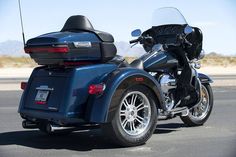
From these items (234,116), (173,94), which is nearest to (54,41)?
(173,94)

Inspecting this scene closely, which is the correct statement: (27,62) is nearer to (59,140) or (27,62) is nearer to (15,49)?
(15,49)

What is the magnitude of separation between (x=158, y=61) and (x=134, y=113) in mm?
1191

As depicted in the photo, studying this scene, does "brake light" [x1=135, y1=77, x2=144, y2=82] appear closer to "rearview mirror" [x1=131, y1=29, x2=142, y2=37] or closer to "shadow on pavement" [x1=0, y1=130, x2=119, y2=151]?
"shadow on pavement" [x1=0, y1=130, x2=119, y2=151]

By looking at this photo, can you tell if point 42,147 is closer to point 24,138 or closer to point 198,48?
point 24,138

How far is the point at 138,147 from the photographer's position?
6488 mm

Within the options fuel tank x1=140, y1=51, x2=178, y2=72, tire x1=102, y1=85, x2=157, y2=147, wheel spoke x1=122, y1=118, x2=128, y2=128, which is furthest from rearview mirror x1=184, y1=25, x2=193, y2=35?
wheel spoke x1=122, y1=118, x2=128, y2=128

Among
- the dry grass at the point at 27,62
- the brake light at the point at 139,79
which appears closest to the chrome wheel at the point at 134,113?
the brake light at the point at 139,79

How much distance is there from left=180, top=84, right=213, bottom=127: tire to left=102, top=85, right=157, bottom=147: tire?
1.58 metres

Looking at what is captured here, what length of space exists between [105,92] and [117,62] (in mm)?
846

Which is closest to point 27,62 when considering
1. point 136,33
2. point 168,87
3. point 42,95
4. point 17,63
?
point 17,63

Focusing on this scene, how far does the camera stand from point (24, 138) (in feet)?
24.0

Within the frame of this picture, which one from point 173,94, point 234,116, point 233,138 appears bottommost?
point 234,116

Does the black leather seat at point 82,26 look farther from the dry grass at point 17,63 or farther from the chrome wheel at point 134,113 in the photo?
the dry grass at point 17,63

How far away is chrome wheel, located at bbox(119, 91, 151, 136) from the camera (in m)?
6.54
